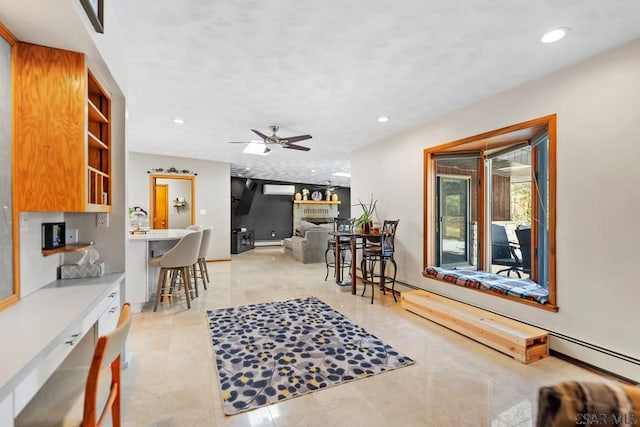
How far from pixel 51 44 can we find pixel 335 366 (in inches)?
112

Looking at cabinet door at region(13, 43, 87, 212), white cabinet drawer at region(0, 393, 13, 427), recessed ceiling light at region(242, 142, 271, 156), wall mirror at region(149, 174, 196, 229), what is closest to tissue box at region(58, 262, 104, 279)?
cabinet door at region(13, 43, 87, 212)

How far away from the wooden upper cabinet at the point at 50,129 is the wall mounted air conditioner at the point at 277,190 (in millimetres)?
8648

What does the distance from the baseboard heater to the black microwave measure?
3994 mm

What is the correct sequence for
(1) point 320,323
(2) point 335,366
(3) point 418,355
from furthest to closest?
(1) point 320,323 < (3) point 418,355 < (2) point 335,366

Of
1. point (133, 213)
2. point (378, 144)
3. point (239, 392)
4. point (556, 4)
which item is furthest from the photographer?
point (378, 144)

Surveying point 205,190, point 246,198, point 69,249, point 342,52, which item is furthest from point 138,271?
point 246,198

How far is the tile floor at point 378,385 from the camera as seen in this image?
5.66 ft

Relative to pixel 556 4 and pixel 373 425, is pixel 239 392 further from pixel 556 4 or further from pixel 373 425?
pixel 556 4

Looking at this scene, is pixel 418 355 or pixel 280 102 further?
pixel 280 102

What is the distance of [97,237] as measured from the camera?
7.42 ft

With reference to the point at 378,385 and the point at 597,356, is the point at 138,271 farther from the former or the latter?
the point at 597,356

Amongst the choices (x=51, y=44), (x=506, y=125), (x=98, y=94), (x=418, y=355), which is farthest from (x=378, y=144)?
(x=51, y=44)

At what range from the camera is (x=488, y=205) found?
13.6 ft

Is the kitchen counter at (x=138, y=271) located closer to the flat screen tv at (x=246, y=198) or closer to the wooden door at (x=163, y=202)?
the wooden door at (x=163, y=202)
